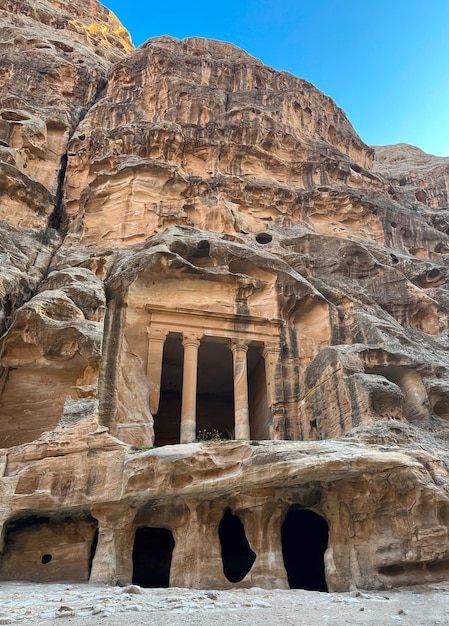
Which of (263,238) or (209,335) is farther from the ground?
(263,238)

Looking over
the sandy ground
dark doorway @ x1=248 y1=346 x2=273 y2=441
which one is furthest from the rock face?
the sandy ground

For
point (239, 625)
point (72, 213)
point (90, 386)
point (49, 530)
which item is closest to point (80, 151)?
point (72, 213)

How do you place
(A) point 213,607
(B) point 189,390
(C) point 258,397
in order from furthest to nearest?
(C) point 258,397 < (B) point 189,390 < (A) point 213,607

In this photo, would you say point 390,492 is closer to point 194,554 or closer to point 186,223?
point 194,554

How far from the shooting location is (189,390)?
18000 millimetres

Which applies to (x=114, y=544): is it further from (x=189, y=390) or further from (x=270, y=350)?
(x=270, y=350)

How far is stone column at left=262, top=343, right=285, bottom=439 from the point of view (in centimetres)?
1733

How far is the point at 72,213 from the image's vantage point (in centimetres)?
2698

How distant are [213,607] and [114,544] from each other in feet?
15.5

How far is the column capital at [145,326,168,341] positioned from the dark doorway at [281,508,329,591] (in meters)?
7.40

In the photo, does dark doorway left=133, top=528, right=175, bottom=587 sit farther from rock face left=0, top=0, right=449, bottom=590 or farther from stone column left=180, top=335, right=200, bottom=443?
stone column left=180, top=335, right=200, bottom=443

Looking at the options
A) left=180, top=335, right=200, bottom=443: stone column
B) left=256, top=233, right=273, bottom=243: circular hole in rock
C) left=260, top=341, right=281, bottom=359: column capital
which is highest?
left=256, top=233, right=273, bottom=243: circular hole in rock

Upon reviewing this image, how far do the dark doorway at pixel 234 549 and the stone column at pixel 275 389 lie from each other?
312 centimetres

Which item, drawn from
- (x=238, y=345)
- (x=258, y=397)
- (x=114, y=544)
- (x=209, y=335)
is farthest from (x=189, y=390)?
(x=114, y=544)
